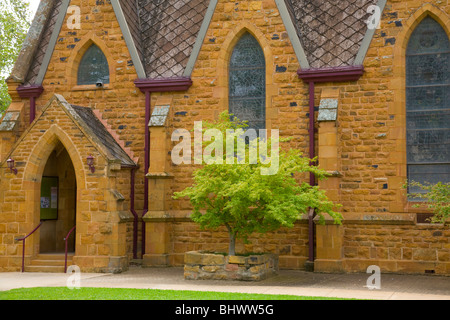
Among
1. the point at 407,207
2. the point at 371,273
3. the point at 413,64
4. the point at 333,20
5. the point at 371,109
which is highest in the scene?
the point at 333,20

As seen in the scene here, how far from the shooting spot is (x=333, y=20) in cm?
1855

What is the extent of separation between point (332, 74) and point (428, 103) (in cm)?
264

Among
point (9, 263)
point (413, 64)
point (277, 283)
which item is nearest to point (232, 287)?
point (277, 283)

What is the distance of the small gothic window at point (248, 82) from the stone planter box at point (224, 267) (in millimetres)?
4782

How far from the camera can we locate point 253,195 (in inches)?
563

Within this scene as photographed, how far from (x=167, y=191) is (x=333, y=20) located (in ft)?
22.1

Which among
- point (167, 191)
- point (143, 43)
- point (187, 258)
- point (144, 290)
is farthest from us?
point (143, 43)

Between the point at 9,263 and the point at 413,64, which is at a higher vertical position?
the point at 413,64

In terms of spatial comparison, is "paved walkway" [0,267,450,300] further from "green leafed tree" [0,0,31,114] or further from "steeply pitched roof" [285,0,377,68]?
"green leafed tree" [0,0,31,114]

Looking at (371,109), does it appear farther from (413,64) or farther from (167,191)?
(167,191)

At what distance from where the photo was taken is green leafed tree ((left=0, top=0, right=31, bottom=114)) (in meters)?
28.2

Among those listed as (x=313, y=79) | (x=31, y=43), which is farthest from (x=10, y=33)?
(x=313, y=79)

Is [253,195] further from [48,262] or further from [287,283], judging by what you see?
[48,262]

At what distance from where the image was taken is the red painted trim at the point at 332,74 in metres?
17.3
